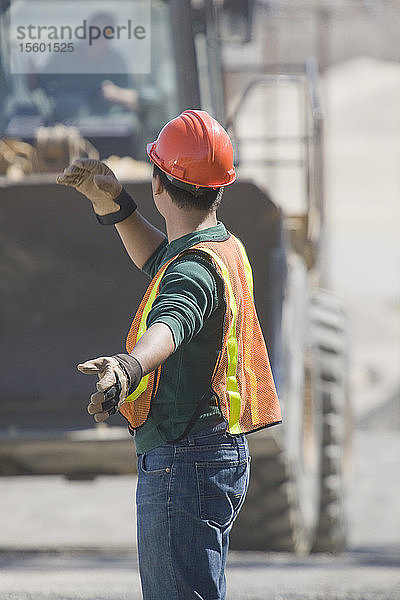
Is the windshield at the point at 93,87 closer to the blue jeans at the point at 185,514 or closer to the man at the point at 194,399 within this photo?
the man at the point at 194,399

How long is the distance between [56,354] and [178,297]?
3.33 m

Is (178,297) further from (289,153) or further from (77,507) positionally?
(289,153)

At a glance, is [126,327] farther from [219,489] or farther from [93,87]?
[219,489]

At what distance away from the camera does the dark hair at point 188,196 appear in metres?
2.14

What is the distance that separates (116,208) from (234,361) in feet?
1.76

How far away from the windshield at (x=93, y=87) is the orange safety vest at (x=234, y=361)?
112 inches

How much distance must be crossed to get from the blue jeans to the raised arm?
0.55 metres

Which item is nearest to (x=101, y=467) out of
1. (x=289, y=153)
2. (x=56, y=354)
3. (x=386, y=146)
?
(x=56, y=354)

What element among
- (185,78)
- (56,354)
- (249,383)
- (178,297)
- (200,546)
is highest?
(185,78)

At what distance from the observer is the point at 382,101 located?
52500 mm

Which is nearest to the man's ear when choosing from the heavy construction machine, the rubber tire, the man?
the man

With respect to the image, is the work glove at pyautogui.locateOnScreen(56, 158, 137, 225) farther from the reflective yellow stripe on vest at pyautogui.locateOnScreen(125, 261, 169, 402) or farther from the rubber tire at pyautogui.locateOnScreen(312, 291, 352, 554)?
the rubber tire at pyautogui.locateOnScreen(312, 291, 352, 554)

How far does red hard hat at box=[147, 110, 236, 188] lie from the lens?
2125 millimetres

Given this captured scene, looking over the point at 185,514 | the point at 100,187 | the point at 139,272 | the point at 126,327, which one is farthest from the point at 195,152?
the point at 126,327
